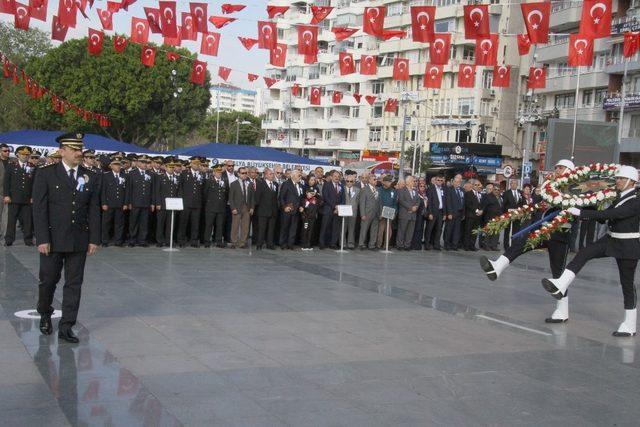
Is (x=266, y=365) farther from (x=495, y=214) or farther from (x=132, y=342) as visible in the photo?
(x=495, y=214)

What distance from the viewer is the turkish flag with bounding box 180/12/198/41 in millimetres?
18047

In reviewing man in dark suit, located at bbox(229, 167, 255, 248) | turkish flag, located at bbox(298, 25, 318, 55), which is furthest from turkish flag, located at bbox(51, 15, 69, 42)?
turkish flag, located at bbox(298, 25, 318, 55)

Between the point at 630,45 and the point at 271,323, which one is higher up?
the point at 630,45

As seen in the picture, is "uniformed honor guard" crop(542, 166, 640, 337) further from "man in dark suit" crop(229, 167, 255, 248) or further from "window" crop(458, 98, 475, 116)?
"window" crop(458, 98, 475, 116)

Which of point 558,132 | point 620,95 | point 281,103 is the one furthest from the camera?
point 281,103

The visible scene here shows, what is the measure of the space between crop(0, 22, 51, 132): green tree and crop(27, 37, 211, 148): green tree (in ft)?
4.54

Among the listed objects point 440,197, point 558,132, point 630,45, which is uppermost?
point 630,45

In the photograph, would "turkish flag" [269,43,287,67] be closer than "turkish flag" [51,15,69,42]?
No

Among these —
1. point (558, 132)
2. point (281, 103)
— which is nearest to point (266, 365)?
point (558, 132)

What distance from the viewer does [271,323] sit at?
8922 millimetres

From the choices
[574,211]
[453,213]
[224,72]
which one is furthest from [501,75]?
[574,211]

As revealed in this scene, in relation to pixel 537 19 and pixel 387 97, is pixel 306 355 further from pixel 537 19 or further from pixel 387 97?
pixel 387 97

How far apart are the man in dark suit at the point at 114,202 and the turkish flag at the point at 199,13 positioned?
413cm

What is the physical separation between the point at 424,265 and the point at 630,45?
7.86m
